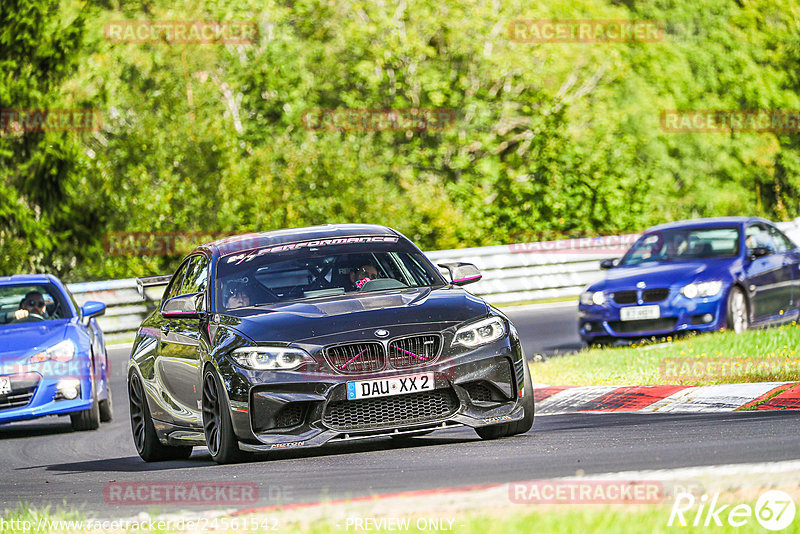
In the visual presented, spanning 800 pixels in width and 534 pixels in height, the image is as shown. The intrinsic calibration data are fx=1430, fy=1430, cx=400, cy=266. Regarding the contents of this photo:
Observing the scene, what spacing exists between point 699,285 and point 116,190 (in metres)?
16.0

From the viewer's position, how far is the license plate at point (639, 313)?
53.1ft

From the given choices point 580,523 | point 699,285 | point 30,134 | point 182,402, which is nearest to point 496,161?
point 30,134

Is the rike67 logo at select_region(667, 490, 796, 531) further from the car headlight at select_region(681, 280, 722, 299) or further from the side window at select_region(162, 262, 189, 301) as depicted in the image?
the car headlight at select_region(681, 280, 722, 299)

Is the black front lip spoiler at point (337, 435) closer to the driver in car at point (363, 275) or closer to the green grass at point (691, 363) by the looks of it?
the driver in car at point (363, 275)

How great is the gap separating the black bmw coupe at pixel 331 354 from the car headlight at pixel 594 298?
6997mm

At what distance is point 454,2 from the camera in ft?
128

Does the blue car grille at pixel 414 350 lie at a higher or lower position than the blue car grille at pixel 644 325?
higher

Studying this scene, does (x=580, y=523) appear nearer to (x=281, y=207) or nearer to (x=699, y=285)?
(x=699, y=285)

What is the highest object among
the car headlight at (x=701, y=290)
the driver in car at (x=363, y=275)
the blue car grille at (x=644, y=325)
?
the driver in car at (x=363, y=275)

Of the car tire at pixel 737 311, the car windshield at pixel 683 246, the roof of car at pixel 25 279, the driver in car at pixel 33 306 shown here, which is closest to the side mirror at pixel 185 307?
the driver in car at pixel 33 306

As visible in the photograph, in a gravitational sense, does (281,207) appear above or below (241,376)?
below

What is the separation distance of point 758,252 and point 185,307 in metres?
9.64

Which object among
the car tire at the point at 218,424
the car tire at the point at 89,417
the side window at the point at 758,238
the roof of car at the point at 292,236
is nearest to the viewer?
the car tire at the point at 218,424

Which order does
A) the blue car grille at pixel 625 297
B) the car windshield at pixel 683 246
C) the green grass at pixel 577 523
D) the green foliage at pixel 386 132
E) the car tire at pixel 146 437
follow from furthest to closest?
the green foliage at pixel 386 132
the car windshield at pixel 683 246
the blue car grille at pixel 625 297
the car tire at pixel 146 437
the green grass at pixel 577 523
